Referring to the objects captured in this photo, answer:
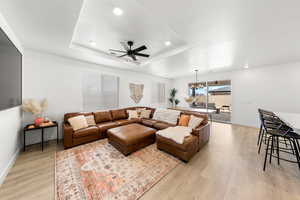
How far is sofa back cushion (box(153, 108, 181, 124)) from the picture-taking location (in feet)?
11.9

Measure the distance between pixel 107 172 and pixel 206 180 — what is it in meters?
1.70

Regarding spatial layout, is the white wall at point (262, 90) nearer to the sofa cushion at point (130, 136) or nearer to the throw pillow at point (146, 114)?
the throw pillow at point (146, 114)

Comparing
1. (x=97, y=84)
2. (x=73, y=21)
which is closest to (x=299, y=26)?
(x=73, y=21)

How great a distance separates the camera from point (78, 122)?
10.1 feet

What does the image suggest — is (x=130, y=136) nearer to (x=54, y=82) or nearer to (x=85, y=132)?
(x=85, y=132)

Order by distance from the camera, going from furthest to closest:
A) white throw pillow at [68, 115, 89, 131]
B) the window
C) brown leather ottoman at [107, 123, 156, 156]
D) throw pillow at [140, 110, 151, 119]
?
1. throw pillow at [140, 110, 151, 119]
2. the window
3. white throw pillow at [68, 115, 89, 131]
4. brown leather ottoman at [107, 123, 156, 156]

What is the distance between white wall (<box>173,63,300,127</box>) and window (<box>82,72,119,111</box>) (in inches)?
206

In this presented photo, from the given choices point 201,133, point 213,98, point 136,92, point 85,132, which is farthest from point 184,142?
point 213,98

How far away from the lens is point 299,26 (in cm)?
185

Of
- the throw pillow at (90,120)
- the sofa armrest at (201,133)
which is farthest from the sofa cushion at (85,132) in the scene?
the sofa armrest at (201,133)

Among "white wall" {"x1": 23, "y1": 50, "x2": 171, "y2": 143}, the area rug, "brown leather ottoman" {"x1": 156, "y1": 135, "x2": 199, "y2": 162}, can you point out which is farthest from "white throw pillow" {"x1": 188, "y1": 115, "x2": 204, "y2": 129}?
"white wall" {"x1": 23, "y1": 50, "x2": 171, "y2": 143}

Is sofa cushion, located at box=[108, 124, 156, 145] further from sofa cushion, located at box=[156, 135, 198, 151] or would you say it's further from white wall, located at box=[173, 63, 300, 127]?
white wall, located at box=[173, 63, 300, 127]

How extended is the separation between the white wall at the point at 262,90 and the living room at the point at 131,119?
43 mm

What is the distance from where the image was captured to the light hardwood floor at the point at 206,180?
4.89ft
